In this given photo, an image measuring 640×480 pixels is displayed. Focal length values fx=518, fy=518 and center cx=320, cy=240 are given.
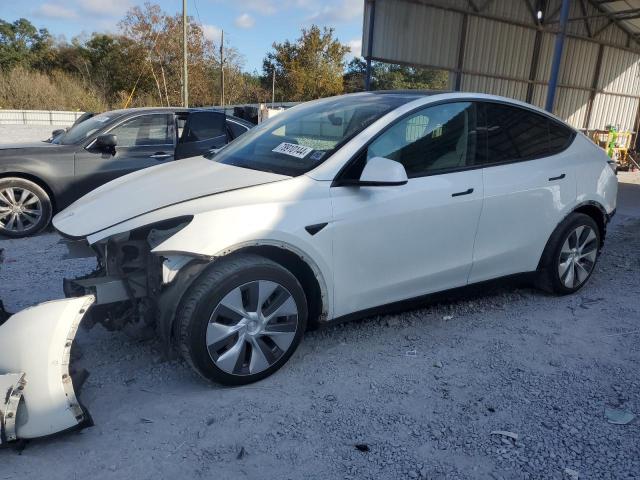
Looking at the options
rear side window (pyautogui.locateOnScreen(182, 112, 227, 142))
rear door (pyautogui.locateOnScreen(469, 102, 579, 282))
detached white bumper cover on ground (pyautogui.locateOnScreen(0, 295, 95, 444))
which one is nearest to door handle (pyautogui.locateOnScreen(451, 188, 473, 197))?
rear door (pyautogui.locateOnScreen(469, 102, 579, 282))

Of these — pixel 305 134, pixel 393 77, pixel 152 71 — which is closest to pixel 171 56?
pixel 152 71

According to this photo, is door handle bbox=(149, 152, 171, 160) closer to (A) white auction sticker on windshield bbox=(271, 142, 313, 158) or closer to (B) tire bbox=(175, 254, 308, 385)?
(A) white auction sticker on windshield bbox=(271, 142, 313, 158)

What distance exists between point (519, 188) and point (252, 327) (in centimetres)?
216

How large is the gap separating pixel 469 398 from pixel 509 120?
82.1 inches

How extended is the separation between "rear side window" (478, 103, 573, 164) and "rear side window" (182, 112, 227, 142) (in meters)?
3.99

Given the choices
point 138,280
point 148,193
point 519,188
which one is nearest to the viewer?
point 138,280

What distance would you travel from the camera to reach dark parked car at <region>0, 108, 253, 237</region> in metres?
5.95

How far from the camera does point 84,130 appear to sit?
6.58 metres

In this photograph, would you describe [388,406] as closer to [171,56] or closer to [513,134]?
[513,134]

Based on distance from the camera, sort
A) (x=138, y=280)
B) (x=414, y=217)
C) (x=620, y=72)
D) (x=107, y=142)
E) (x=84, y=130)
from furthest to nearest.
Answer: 1. (x=620, y=72)
2. (x=84, y=130)
3. (x=107, y=142)
4. (x=414, y=217)
5. (x=138, y=280)

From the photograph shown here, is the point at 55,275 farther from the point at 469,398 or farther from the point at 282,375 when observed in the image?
the point at 469,398

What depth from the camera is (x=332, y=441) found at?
97.6 inches

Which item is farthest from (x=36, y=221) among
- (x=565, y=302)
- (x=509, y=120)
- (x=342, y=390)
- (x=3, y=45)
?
(x=3, y=45)

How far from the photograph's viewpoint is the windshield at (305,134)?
3.18m
